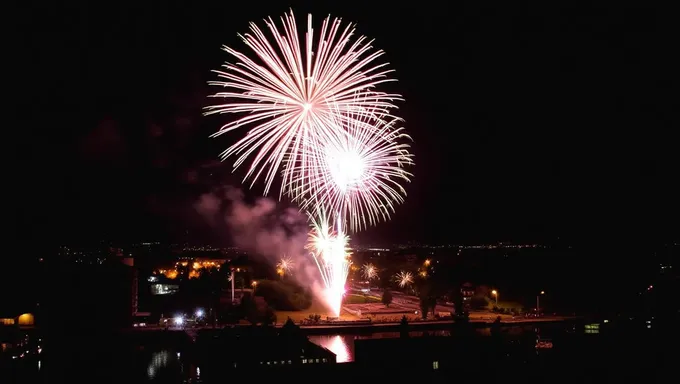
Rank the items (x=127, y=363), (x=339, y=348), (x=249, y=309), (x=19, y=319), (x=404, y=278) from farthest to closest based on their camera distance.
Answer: (x=404, y=278) < (x=249, y=309) < (x=19, y=319) < (x=339, y=348) < (x=127, y=363)

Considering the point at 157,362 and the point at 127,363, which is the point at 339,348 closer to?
the point at 157,362

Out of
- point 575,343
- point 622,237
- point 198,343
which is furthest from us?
point 622,237

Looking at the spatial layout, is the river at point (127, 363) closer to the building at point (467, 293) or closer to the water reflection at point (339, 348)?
the water reflection at point (339, 348)

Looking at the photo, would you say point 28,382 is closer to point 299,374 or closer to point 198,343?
point 198,343

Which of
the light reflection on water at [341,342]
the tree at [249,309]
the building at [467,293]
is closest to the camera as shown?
the light reflection on water at [341,342]

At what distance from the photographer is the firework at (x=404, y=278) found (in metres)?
24.6

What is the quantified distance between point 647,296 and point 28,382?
51.7ft

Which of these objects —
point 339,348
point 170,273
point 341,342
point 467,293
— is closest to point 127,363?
point 339,348

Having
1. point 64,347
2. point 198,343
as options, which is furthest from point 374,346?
point 64,347

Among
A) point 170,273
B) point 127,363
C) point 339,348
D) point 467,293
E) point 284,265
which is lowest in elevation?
point 339,348

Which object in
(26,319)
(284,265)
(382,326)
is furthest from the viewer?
(284,265)

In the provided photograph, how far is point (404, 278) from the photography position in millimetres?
24844

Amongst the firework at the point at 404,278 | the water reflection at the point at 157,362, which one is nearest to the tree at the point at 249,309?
the water reflection at the point at 157,362

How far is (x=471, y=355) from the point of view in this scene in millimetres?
7715
